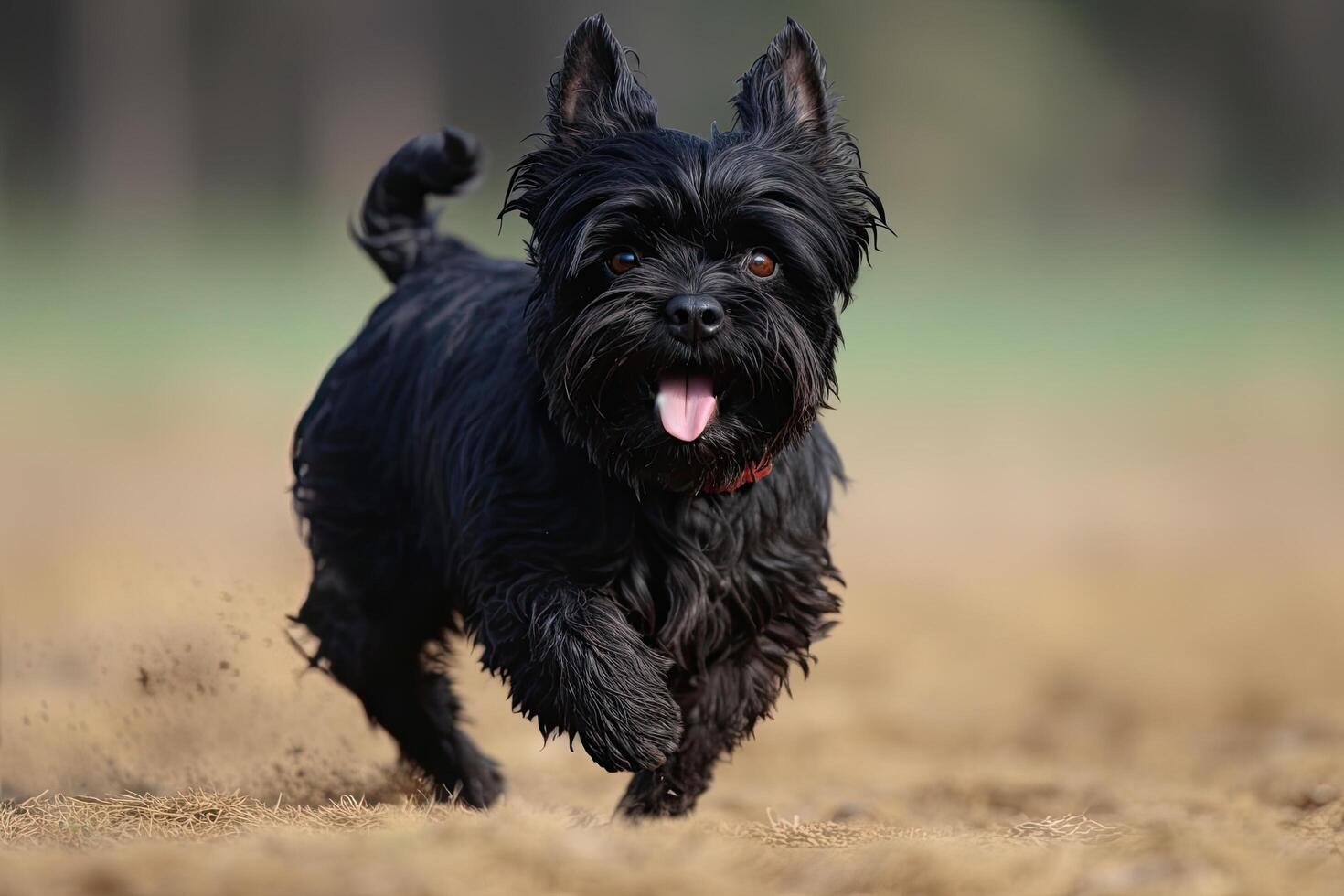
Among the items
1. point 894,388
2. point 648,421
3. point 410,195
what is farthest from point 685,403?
point 894,388

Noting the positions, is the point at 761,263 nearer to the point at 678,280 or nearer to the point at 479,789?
the point at 678,280

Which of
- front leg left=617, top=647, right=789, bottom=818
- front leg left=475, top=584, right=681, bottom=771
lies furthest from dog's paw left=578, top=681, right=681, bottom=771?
front leg left=617, top=647, right=789, bottom=818

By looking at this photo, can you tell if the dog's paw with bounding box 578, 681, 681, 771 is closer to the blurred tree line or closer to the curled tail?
the curled tail

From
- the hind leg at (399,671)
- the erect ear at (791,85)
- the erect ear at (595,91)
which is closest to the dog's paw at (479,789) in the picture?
the hind leg at (399,671)

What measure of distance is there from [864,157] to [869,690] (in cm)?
1544

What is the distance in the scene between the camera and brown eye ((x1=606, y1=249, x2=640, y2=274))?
438 centimetres

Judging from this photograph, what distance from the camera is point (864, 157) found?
78.3ft

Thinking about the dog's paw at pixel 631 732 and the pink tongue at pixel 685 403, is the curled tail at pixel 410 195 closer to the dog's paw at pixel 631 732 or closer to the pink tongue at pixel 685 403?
the pink tongue at pixel 685 403

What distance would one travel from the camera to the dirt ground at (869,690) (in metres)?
3.74

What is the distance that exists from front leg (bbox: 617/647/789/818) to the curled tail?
2.10 m

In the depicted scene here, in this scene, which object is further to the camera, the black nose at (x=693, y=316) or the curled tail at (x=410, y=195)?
the curled tail at (x=410, y=195)

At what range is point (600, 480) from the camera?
4691 millimetres

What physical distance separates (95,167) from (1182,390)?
46.7 feet

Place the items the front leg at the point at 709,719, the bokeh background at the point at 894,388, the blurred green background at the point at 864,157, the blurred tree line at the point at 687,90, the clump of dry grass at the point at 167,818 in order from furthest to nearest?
the blurred tree line at the point at 687,90, the blurred green background at the point at 864,157, the bokeh background at the point at 894,388, the front leg at the point at 709,719, the clump of dry grass at the point at 167,818
